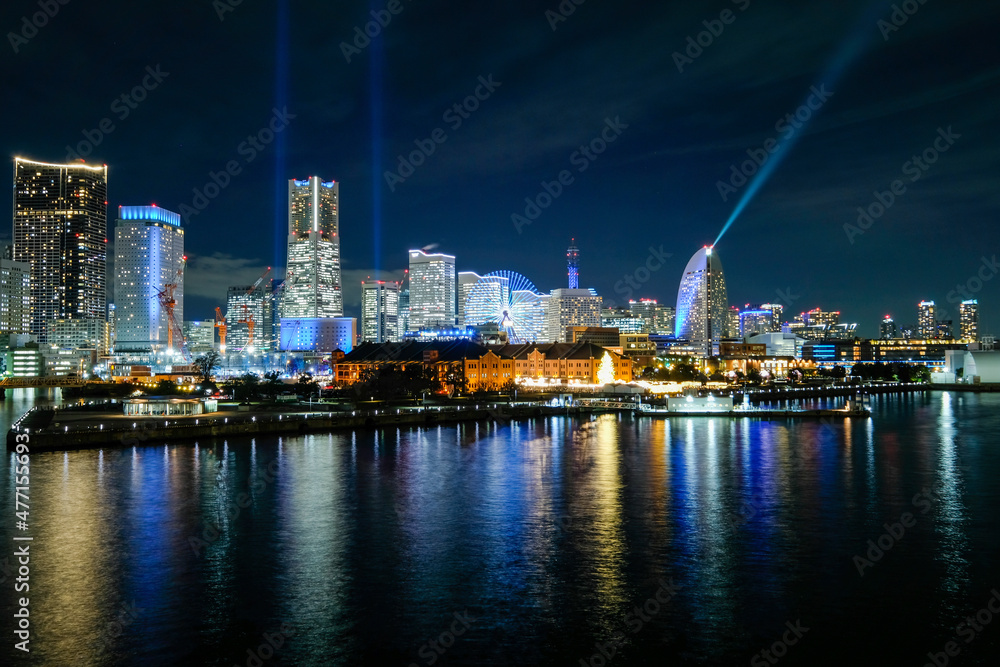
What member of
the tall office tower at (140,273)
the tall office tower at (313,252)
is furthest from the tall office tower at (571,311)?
the tall office tower at (140,273)

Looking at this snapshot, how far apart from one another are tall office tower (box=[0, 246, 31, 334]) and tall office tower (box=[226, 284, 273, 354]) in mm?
53929

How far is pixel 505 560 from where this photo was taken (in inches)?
502

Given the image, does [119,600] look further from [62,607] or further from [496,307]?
[496,307]

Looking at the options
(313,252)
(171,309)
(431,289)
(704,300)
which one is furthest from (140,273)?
(704,300)

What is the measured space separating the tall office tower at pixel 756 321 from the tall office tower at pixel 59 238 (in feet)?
459

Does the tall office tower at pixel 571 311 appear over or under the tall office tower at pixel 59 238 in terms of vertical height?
under

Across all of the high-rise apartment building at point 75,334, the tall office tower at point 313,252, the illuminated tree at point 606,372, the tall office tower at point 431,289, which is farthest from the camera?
the tall office tower at point 431,289

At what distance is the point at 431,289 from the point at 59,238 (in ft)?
234

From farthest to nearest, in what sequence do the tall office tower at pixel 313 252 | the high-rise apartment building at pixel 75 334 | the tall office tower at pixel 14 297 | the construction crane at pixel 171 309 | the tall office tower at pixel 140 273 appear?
the tall office tower at pixel 313 252 < the tall office tower at pixel 140 273 < the high-rise apartment building at pixel 75 334 < the tall office tower at pixel 14 297 < the construction crane at pixel 171 309

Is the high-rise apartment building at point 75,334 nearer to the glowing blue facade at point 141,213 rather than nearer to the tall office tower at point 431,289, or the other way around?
the glowing blue facade at point 141,213

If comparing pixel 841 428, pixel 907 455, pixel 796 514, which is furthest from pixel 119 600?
pixel 841 428

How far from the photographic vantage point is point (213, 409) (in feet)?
122

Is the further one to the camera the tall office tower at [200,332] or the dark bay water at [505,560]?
the tall office tower at [200,332]

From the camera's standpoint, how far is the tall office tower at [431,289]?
518ft
